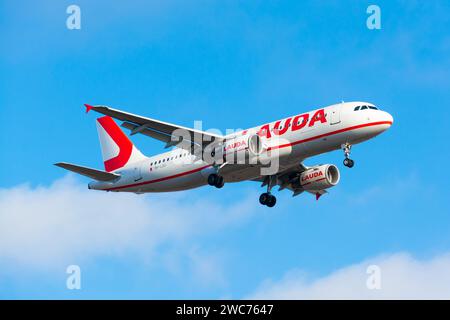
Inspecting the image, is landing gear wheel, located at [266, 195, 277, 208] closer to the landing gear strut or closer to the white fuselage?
the landing gear strut

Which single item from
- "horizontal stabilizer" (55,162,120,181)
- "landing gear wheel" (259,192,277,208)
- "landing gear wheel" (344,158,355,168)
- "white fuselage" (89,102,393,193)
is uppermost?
"horizontal stabilizer" (55,162,120,181)

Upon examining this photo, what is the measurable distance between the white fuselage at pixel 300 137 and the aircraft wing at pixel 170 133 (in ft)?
3.46

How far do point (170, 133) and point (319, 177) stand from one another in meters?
10.2

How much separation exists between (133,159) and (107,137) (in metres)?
4.59

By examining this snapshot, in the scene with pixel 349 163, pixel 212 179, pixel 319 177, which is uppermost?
pixel 319 177

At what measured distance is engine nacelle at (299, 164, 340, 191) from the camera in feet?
181

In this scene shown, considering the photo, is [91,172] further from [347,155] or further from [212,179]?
[347,155]

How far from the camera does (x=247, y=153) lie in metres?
49.2

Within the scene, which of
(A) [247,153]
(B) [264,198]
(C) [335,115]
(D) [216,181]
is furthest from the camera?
(B) [264,198]

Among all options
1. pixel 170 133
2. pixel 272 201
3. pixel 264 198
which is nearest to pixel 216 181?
pixel 170 133

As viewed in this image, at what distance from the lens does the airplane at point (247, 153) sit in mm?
47781

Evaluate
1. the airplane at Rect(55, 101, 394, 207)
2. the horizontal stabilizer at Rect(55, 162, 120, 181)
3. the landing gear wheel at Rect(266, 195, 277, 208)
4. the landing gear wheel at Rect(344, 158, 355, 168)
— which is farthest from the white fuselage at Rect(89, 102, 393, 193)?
the horizontal stabilizer at Rect(55, 162, 120, 181)

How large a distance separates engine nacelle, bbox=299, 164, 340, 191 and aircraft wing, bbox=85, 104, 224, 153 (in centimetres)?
711

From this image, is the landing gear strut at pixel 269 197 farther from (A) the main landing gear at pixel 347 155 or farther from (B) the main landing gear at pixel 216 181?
(A) the main landing gear at pixel 347 155
